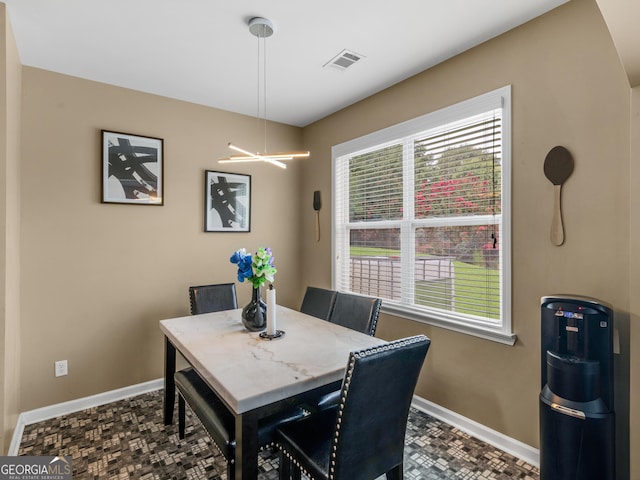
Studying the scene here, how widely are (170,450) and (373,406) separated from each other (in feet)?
5.35

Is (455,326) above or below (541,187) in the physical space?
below

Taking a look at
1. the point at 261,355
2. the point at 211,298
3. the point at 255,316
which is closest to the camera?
the point at 261,355

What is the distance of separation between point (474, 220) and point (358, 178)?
Answer: 1.33m

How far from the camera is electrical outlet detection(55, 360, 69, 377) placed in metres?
2.69

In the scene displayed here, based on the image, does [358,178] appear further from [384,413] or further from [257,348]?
[384,413]

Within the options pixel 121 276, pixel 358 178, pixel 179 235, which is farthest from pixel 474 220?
pixel 121 276

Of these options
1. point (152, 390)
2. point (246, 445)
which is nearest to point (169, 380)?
point (152, 390)

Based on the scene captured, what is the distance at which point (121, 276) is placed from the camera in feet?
9.75

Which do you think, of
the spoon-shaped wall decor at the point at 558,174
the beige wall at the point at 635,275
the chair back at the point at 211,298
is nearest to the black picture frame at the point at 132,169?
the chair back at the point at 211,298

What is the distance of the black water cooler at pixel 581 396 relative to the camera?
61.1 inches

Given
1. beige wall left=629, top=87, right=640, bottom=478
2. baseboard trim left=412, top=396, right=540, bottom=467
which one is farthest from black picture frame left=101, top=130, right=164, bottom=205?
beige wall left=629, top=87, right=640, bottom=478

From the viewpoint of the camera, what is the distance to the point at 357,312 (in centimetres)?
246

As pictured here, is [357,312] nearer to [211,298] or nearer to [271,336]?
[271,336]

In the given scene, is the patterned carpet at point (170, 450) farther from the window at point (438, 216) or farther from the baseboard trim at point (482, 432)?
the window at point (438, 216)
